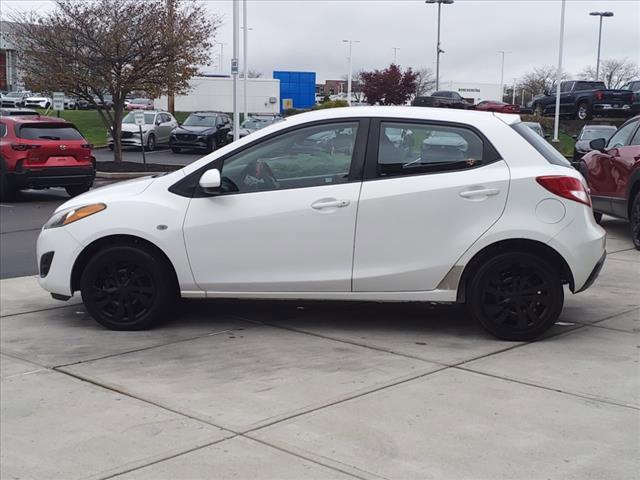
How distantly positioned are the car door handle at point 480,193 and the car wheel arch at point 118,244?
2294mm

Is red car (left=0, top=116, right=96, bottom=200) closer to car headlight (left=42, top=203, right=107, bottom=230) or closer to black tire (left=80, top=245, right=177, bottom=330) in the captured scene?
car headlight (left=42, top=203, right=107, bottom=230)

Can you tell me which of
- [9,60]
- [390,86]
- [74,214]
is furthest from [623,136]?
[9,60]

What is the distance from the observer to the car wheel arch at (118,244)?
647 cm

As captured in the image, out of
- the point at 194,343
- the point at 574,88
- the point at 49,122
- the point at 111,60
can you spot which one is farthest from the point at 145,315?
the point at 574,88

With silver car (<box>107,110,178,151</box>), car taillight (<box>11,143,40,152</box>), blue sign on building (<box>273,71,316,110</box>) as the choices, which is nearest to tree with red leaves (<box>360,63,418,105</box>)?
blue sign on building (<box>273,71,316,110</box>)

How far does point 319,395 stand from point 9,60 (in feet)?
214

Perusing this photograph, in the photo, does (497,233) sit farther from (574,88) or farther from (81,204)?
(574,88)

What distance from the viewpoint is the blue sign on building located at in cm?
6094

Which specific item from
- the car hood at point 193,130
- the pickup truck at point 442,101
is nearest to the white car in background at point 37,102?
the pickup truck at point 442,101

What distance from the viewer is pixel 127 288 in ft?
21.4

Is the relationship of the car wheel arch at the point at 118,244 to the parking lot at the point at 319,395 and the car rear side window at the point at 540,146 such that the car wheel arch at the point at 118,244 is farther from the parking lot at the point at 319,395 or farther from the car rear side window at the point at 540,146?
the car rear side window at the point at 540,146

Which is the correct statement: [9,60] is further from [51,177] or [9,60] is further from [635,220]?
[635,220]

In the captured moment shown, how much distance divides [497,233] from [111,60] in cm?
1834

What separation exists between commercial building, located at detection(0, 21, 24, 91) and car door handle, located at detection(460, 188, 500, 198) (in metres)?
20.2
